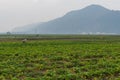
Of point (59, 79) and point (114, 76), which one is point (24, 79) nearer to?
point (59, 79)

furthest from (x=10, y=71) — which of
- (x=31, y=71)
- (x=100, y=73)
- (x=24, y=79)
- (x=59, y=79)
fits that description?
(x=100, y=73)

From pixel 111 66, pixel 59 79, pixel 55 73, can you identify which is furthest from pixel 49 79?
pixel 111 66

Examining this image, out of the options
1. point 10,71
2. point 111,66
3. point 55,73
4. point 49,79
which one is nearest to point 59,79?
point 49,79

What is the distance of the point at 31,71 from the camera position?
18531 millimetres

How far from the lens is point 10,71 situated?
1806 cm

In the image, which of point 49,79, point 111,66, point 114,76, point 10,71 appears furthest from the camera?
point 111,66

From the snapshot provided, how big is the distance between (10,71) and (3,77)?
1881 mm

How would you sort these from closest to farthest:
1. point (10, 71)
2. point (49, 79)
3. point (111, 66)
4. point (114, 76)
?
point (49, 79)
point (114, 76)
point (10, 71)
point (111, 66)

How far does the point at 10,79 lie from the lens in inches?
624

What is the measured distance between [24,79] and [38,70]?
3.54 meters

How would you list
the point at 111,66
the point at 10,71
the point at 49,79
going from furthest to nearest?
the point at 111,66 < the point at 10,71 < the point at 49,79

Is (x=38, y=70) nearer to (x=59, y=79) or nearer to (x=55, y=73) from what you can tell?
(x=55, y=73)

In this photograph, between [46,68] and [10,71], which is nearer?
[10,71]

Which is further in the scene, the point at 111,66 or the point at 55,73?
the point at 111,66
